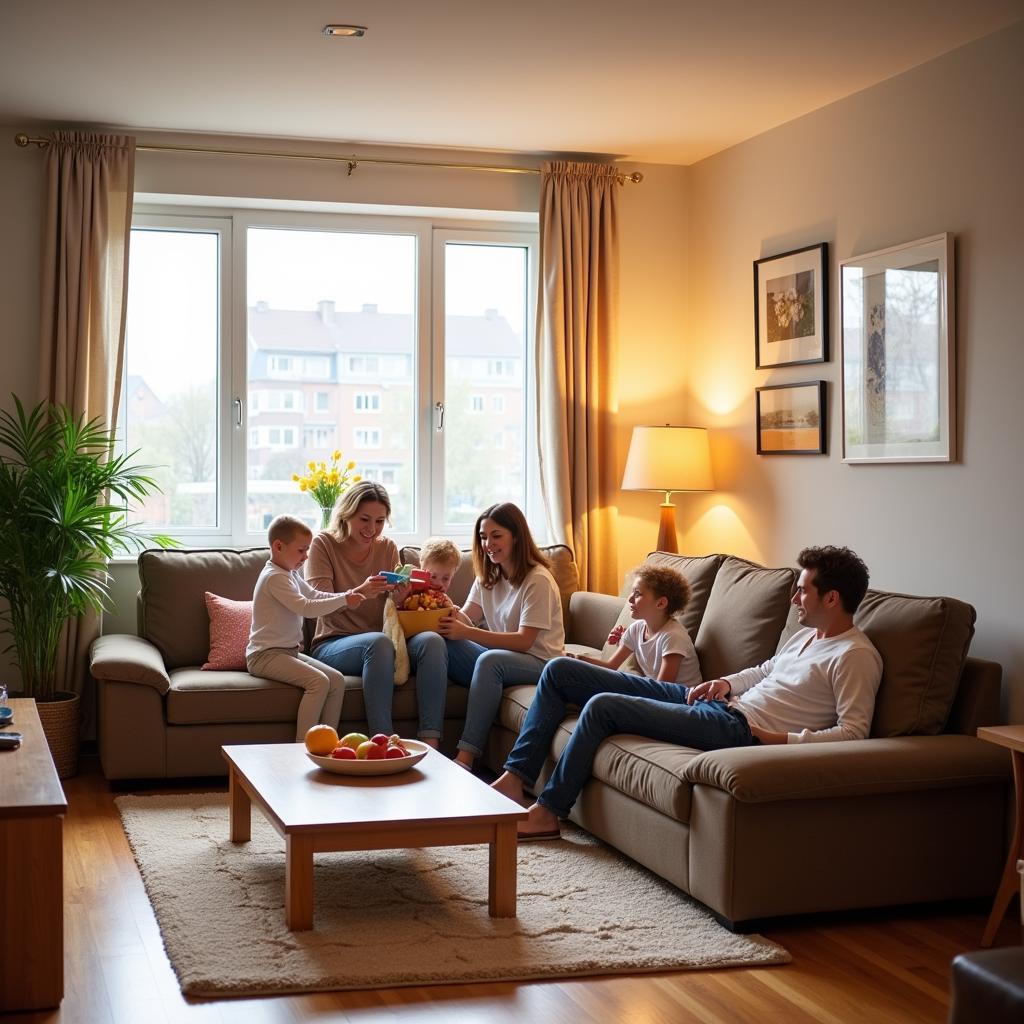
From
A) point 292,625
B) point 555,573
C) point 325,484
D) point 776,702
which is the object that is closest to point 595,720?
point 776,702

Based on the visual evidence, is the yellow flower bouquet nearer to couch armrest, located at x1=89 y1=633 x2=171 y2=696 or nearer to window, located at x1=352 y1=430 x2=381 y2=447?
window, located at x1=352 y1=430 x2=381 y2=447

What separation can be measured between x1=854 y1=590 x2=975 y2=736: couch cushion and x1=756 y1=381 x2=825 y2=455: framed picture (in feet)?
4.82

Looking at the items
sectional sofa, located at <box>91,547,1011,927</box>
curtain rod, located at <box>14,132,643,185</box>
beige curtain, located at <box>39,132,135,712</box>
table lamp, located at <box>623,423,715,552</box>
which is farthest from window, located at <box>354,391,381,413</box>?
sectional sofa, located at <box>91,547,1011,927</box>

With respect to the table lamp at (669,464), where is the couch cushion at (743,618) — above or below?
below

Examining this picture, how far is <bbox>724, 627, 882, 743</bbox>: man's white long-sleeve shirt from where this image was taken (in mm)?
3701

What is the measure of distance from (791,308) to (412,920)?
3.07 m

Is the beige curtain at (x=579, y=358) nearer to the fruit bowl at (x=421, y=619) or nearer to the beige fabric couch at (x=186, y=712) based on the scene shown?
the fruit bowl at (x=421, y=619)

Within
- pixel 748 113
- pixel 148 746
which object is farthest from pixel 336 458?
pixel 748 113

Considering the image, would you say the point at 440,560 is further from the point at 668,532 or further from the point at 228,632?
the point at 668,532

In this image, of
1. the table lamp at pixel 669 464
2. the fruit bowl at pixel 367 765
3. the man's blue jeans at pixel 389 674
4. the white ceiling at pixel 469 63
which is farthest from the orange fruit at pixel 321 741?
the table lamp at pixel 669 464

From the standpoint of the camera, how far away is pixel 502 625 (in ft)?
16.8

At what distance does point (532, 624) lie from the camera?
195 inches

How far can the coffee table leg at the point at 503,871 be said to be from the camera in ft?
11.2

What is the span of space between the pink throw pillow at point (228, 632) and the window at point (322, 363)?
0.75 metres
